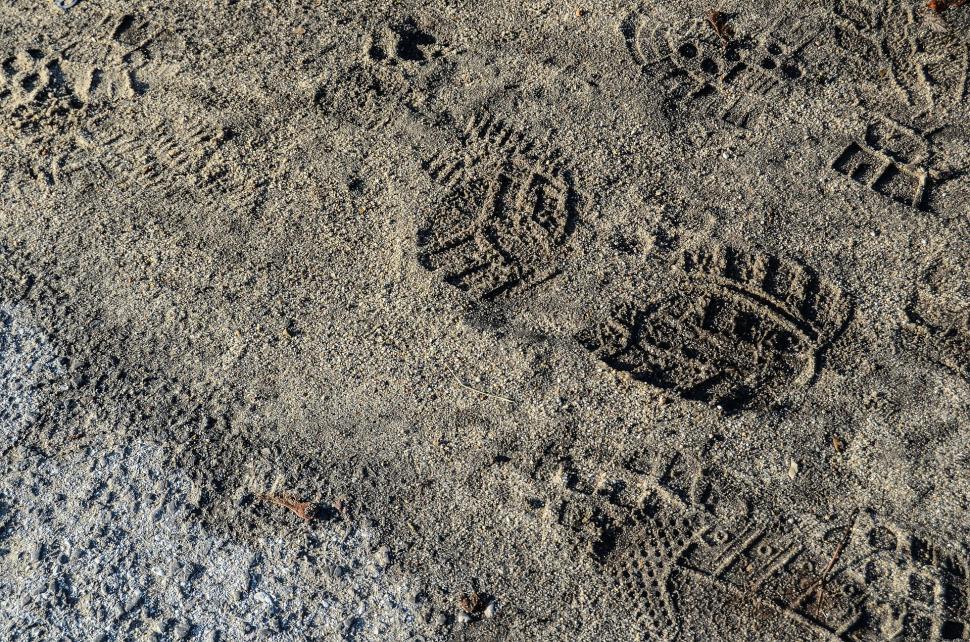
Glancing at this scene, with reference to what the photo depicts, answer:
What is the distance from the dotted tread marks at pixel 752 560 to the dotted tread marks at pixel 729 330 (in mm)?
292

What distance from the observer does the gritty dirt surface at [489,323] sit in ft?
7.18

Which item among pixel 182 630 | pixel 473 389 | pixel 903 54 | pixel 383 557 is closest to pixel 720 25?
pixel 903 54

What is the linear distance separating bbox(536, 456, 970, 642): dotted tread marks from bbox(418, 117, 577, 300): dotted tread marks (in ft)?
2.37

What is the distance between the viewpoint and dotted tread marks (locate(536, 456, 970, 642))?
207cm

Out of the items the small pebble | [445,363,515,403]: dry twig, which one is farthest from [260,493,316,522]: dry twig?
[445,363,515,403]: dry twig

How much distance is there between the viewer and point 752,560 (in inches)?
84.8

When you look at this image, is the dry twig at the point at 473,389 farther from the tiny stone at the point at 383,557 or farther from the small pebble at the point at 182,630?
the small pebble at the point at 182,630

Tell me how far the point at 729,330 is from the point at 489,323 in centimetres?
75

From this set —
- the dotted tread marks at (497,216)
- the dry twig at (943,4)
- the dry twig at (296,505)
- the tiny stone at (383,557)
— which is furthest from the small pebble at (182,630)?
the dry twig at (943,4)

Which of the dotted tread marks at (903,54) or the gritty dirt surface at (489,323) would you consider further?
the dotted tread marks at (903,54)

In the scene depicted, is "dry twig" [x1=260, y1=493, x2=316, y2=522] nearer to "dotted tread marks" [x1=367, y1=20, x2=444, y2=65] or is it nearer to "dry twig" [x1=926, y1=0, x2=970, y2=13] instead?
"dotted tread marks" [x1=367, y1=20, x2=444, y2=65]

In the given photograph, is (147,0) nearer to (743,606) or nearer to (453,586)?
(453,586)

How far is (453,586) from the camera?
2188 mm

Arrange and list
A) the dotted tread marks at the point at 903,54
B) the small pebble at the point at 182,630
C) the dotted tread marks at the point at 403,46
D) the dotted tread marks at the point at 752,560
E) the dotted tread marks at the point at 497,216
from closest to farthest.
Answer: the dotted tread marks at the point at 752,560 → the small pebble at the point at 182,630 → the dotted tread marks at the point at 497,216 → the dotted tread marks at the point at 903,54 → the dotted tread marks at the point at 403,46
